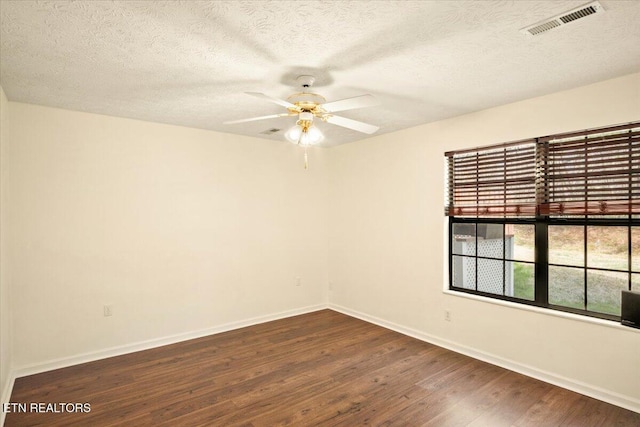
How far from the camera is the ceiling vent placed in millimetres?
1876

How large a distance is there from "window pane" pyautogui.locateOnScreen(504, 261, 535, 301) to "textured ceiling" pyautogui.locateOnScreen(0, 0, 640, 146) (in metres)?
1.63

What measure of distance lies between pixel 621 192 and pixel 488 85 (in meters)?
1.38

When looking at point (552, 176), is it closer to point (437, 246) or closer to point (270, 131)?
point (437, 246)

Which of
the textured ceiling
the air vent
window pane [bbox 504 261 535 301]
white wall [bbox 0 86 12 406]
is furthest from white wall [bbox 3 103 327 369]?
window pane [bbox 504 261 535 301]

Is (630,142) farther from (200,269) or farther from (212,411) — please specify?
(200,269)

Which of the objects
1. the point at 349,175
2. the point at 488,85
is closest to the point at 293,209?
the point at 349,175

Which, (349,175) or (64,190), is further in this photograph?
(349,175)

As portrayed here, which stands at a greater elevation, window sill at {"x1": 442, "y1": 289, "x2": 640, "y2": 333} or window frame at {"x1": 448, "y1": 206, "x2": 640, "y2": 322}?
window frame at {"x1": 448, "y1": 206, "x2": 640, "y2": 322}

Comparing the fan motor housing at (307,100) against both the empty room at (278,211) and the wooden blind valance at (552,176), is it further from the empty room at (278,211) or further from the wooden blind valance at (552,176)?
the wooden blind valance at (552,176)

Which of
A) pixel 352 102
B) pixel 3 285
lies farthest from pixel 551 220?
pixel 3 285

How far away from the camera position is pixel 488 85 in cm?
300

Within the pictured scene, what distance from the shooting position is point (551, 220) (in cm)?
330

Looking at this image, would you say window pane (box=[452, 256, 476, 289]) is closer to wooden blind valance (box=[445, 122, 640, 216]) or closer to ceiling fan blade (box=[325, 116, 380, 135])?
wooden blind valance (box=[445, 122, 640, 216])

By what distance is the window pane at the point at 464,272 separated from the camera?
3.98 meters
